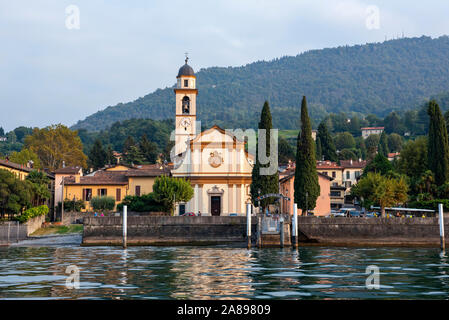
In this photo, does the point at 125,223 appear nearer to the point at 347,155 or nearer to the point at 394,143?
the point at 347,155

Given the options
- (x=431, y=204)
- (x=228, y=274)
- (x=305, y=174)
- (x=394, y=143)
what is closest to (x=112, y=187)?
(x=305, y=174)

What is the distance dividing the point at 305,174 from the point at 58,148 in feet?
217

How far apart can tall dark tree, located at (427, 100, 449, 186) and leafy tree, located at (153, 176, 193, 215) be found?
26.4 metres

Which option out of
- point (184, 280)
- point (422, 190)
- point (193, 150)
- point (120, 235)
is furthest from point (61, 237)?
point (422, 190)

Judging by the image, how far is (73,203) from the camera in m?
67.9

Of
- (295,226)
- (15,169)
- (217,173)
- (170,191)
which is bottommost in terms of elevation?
(295,226)

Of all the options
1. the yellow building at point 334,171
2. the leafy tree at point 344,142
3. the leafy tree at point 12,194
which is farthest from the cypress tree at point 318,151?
the leafy tree at point 12,194

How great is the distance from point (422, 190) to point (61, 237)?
129 feet

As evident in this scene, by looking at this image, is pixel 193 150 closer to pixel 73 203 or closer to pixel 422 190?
pixel 73 203

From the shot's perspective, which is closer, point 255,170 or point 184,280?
point 184,280

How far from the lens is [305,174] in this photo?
53.7m
